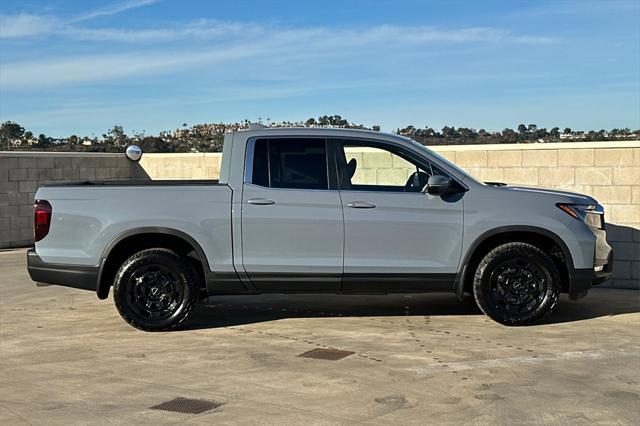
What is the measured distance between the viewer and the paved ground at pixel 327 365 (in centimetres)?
538

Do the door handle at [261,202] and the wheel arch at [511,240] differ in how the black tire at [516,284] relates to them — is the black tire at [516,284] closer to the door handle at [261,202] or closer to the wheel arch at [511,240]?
the wheel arch at [511,240]

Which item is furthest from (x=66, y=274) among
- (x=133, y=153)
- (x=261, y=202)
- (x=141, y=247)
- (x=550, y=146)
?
(x=133, y=153)

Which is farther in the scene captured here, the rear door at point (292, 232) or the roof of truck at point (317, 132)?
the roof of truck at point (317, 132)

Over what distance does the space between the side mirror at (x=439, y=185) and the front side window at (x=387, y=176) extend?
150 mm

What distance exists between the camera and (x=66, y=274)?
26.1 feet

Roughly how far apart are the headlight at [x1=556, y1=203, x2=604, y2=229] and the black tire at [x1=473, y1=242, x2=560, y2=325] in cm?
50

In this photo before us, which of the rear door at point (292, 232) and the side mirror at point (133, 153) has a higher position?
Answer: the side mirror at point (133, 153)

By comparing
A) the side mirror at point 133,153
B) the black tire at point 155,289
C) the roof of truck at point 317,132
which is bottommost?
the black tire at point 155,289

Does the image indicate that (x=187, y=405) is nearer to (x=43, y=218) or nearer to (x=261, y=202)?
(x=261, y=202)

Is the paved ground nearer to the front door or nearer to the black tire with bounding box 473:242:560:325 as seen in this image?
the black tire with bounding box 473:242:560:325

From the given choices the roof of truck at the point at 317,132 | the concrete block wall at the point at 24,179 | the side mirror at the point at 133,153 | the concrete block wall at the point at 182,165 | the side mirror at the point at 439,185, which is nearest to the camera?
the side mirror at the point at 439,185

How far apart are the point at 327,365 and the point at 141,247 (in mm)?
2625

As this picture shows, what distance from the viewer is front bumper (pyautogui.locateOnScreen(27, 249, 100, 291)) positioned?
7.93m

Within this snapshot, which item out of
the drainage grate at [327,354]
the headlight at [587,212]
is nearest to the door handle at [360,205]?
the drainage grate at [327,354]
